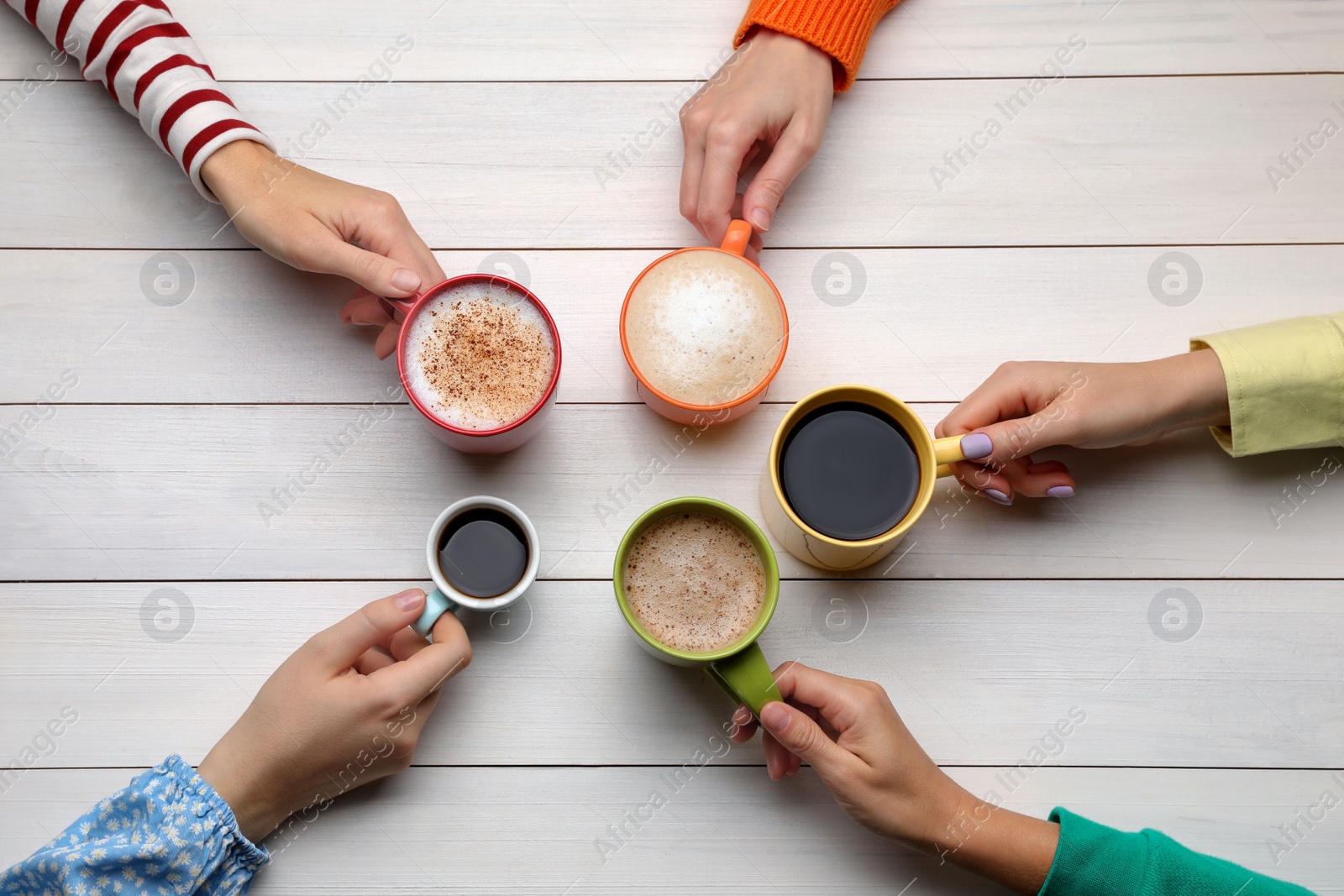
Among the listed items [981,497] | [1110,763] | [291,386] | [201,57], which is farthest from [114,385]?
[1110,763]

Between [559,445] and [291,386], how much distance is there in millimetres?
346

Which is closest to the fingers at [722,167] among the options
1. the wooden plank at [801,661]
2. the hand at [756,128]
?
the hand at [756,128]

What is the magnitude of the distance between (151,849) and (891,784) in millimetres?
777

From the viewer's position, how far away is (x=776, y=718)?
34.8 inches

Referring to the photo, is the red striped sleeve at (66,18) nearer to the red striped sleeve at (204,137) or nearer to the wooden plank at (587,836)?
the red striped sleeve at (204,137)

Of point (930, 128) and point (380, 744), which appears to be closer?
point (380, 744)

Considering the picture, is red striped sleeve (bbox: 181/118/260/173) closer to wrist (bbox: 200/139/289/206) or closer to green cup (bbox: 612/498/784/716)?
wrist (bbox: 200/139/289/206)

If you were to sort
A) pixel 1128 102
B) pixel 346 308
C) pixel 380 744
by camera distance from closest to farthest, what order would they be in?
pixel 380 744 → pixel 346 308 → pixel 1128 102

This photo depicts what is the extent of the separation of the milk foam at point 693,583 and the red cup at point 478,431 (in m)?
0.18

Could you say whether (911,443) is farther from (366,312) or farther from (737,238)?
(366,312)

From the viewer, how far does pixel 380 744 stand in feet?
3.12

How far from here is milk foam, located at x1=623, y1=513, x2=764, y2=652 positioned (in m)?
0.96

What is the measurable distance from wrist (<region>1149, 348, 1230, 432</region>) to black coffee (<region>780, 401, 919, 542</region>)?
1.03ft

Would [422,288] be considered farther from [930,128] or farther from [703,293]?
[930,128]
